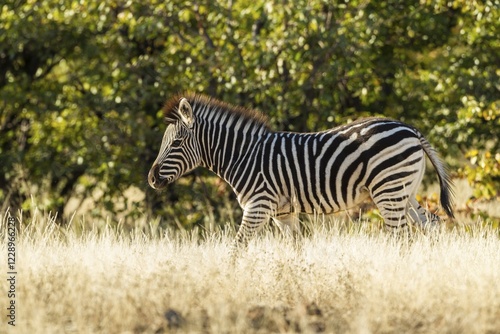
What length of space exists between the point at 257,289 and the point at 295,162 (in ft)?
7.95

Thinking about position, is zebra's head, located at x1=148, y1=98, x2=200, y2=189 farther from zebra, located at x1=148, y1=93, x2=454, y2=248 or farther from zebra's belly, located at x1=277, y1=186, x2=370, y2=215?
zebra's belly, located at x1=277, y1=186, x2=370, y2=215

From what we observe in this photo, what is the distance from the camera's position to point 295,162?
8.87 meters

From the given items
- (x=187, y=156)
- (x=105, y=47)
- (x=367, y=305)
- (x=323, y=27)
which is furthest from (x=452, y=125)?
(x=367, y=305)

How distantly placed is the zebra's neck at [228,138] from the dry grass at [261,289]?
122cm

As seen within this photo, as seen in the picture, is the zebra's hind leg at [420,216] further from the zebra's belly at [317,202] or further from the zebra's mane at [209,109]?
the zebra's mane at [209,109]

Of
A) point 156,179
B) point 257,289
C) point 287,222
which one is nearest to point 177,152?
point 156,179

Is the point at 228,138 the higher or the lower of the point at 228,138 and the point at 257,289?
the higher

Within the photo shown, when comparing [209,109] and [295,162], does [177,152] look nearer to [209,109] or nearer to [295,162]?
[209,109]

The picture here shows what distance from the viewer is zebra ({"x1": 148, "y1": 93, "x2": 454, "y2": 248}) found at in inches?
337

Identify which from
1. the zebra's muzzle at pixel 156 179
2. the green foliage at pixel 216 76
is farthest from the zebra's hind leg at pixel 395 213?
the green foliage at pixel 216 76

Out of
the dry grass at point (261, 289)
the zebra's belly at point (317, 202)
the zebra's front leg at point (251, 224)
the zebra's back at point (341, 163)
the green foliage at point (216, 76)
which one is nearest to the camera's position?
the dry grass at point (261, 289)

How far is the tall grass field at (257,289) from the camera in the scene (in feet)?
18.7

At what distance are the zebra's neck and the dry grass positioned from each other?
1.22 meters

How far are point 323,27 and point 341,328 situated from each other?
23.3ft
